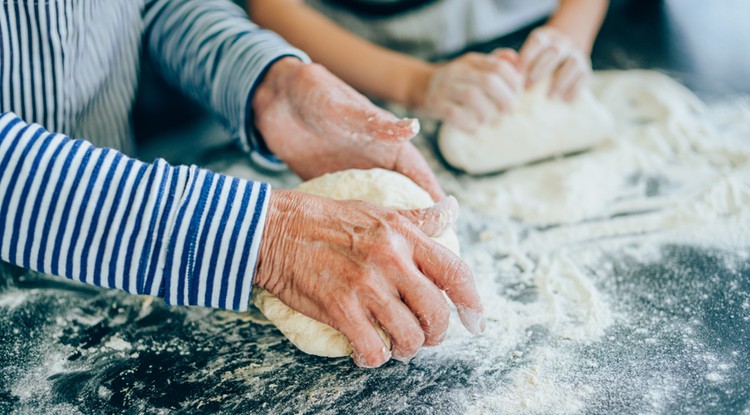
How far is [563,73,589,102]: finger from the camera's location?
1430mm

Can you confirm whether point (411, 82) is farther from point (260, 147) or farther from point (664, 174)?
point (664, 174)

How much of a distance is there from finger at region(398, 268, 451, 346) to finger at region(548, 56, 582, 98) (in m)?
0.76

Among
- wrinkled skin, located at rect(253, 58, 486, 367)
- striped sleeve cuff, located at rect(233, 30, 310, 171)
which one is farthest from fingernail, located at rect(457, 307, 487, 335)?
striped sleeve cuff, located at rect(233, 30, 310, 171)

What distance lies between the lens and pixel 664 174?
131 cm

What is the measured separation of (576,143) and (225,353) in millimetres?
877

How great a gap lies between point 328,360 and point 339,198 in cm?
25

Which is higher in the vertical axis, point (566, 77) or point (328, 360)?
point (566, 77)

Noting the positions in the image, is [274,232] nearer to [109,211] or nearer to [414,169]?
[109,211]

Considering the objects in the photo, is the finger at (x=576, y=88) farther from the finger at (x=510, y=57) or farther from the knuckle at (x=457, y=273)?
the knuckle at (x=457, y=273)

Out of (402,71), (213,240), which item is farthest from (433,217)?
(402,71)

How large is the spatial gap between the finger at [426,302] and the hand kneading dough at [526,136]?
1.86 ft

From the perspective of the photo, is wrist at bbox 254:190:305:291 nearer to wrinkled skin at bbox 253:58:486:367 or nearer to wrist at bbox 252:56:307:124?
wrinkled skin at bbox 253:58:486:367

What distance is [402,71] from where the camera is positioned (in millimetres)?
1477

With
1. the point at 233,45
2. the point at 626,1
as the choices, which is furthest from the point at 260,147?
the point at 626,1
